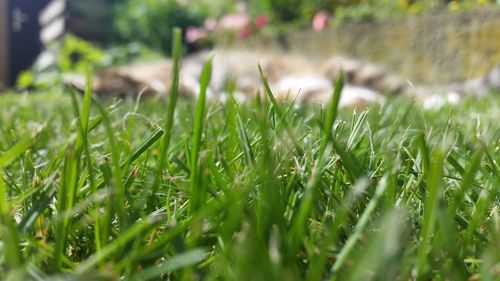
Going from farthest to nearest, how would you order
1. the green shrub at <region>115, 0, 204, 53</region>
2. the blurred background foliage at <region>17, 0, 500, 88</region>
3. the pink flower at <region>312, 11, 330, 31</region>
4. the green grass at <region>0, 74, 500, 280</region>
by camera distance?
the green shrub at <region>115, 0, 204, 53</region>
the pink flower at <region>312, 11, 330, 31</region>
the blurred background foliage at <region>17, 0, 500, 88</region>
the green grass at <region>0, 74, 500, 280</region>

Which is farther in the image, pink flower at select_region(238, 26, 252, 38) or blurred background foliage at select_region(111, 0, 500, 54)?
pink flower at select_region(238, 26, 252, 38)

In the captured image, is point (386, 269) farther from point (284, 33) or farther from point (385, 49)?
point (284, 33)

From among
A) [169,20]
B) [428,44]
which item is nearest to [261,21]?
[169,20]

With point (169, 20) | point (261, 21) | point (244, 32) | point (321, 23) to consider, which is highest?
point (321, 23)

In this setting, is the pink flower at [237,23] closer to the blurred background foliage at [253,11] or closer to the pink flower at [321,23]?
the blurred background foliage at [253,11]

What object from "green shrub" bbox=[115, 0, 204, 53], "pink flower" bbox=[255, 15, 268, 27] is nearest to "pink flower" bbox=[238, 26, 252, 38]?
"pink flower" bbox=[255, 15, 268, 27]

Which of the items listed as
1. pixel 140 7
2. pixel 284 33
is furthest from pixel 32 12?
pixel 284 33

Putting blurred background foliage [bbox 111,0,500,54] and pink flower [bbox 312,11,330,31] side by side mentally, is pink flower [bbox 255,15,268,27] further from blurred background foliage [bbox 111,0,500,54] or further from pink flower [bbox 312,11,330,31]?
pink flower [bbox 312,11,330,31]

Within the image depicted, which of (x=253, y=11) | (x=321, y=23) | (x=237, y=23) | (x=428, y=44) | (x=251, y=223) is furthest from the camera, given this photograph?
(x=253, y=11)

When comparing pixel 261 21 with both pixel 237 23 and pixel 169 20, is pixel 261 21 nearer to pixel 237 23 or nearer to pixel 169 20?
pixel 237 23

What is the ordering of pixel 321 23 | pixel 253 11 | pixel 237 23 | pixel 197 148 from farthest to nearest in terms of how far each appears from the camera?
1. pixel 253 11
2. pixel 237 23
3. pixel 321 23
4. pixel 197 148
